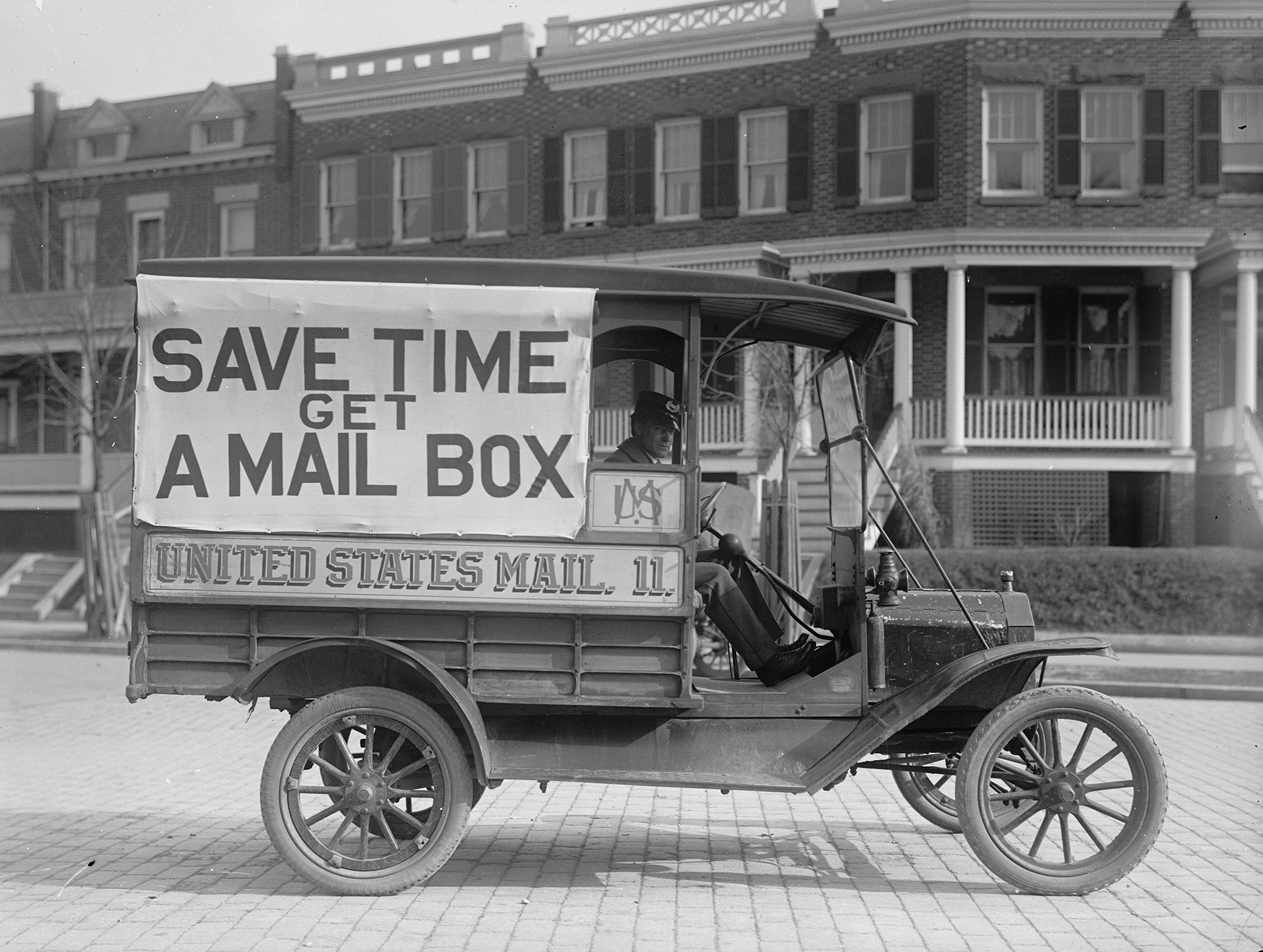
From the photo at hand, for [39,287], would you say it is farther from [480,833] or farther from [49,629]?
[480,833]

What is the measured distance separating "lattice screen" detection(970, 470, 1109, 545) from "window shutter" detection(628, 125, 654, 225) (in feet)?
25.5

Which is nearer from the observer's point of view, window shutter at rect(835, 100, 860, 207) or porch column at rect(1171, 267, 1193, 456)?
porch column at rect(1171, 267, 1193, 456)

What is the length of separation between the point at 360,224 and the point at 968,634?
2299 centimetres

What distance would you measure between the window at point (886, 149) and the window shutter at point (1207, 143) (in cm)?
464

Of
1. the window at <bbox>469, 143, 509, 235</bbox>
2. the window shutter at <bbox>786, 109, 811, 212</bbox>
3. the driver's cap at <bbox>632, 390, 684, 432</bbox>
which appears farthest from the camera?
the window at <bbox>469, 143, 509, 235</bbox>

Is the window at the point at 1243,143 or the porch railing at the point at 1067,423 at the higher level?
the window at the point at 1243,143

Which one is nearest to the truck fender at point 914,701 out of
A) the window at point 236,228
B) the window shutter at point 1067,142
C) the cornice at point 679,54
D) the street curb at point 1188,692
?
the street curb at point 1188,692

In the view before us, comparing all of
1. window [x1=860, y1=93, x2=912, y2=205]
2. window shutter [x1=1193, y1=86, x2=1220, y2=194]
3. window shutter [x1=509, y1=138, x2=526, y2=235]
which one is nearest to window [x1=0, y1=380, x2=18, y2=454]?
window shutter [x1=509, y1=138, x2=526, y2=235]

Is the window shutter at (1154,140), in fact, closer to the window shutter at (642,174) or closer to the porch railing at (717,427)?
the porch railing at (717,427)

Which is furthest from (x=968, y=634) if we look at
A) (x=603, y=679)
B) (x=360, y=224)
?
(x=360, y=224)

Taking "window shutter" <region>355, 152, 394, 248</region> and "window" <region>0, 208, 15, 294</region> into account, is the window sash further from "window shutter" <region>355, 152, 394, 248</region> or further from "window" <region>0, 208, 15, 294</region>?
"window" <region>0, 208, 15, 294</region>

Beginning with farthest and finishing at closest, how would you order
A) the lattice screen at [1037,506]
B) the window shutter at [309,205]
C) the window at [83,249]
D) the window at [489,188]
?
the window shutter at [309,205] → the window at [489,188] → the window at [83,249] → the lattice screen at [1037,506]

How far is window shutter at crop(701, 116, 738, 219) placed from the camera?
24.4 meters

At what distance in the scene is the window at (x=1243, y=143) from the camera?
2255cm
